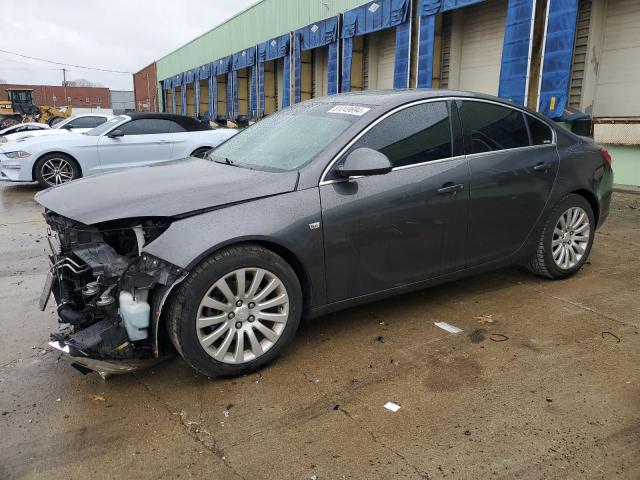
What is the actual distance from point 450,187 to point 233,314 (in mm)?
1779

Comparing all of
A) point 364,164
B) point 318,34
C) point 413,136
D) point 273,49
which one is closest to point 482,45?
point 318,34

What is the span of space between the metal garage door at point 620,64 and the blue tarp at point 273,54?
13.6m

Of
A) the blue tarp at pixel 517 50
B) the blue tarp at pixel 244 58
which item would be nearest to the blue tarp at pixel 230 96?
the blue tarp at pixel 244 58

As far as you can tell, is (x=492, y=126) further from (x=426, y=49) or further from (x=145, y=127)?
(x=426, y=49)

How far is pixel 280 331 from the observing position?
3.18 m

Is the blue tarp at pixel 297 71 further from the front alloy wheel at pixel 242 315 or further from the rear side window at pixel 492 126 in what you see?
the front alloy wheel at pixel 242 315

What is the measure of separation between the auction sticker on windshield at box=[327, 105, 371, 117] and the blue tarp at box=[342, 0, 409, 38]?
12.0 m

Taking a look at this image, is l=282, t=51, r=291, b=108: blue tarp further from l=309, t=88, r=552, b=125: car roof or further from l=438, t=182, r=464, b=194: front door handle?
l=438, t=182, r=464, b=194: front door handle

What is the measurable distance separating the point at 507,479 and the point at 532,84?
10014 millimetres

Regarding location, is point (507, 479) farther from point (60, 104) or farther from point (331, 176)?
point (60, 104)

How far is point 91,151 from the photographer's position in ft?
32.1

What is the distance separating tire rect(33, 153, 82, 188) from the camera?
32.0ft

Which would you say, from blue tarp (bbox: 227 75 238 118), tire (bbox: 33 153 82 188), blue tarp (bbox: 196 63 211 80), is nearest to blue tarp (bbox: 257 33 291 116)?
blue tarp (bbox: 227 75 238 118)

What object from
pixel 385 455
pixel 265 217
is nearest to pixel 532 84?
pixel 265 217
